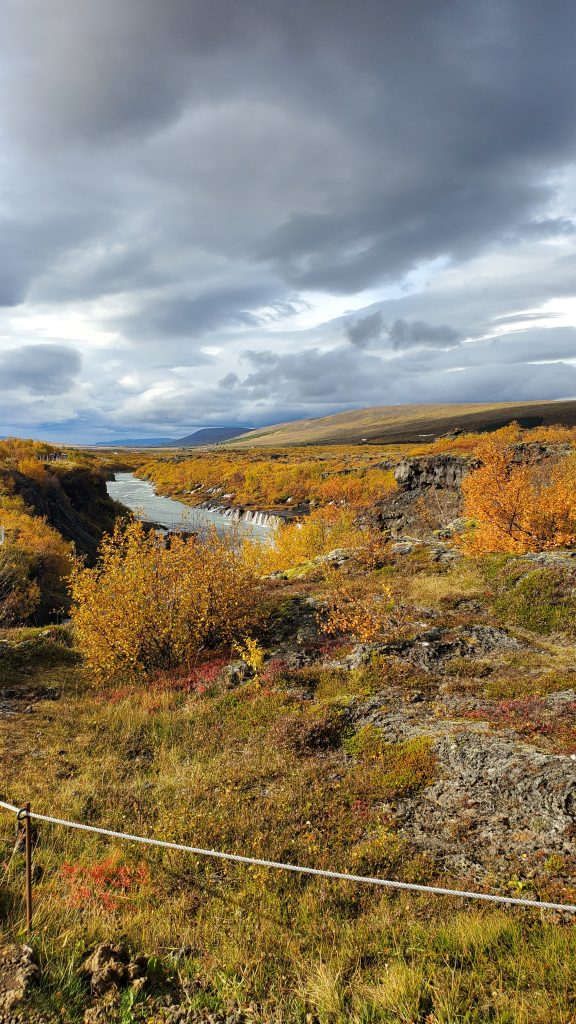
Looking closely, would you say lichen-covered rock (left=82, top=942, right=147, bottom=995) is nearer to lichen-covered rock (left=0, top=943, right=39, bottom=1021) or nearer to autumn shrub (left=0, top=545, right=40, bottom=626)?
lichen-covered rock (left=0, top=943, right=39, bottom=1021)

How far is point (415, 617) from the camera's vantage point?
15289 mm

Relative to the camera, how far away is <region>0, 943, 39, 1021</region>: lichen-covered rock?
402 cm

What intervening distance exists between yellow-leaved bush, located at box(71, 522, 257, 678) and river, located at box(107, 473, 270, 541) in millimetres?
38920

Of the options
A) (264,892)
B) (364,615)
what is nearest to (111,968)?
(264,892)

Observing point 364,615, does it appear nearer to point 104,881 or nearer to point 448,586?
point 448,586

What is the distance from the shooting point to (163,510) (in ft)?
→ 292

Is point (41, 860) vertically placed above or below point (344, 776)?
above

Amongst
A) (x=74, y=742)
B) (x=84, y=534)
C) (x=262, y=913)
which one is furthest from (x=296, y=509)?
(x=262, y=913)

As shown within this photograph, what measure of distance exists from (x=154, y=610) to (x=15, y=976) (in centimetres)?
1043

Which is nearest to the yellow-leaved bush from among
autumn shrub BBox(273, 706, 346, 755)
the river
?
autumn shrub BBox(273, 706, 346, 755)

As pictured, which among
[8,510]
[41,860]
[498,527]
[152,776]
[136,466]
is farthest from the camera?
[136,466]

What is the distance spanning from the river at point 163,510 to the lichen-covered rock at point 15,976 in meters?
49.9

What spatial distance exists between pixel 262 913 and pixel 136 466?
608 ft

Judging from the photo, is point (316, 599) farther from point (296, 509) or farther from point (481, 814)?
point (296, 509)
